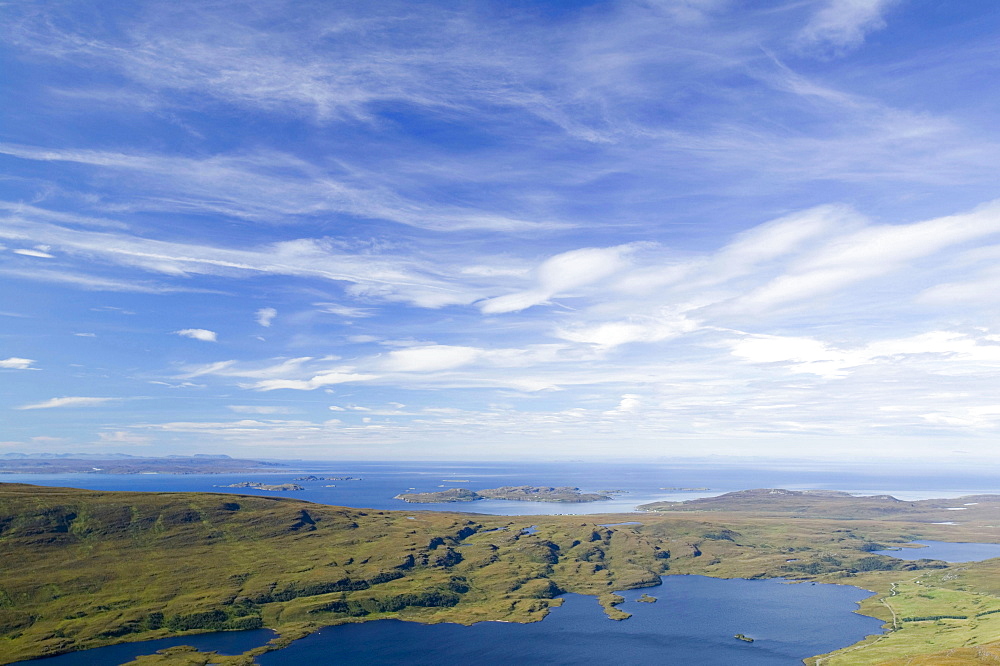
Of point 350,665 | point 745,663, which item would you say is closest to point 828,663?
point 745,663

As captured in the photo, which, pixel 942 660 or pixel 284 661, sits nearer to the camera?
pixel 942 660

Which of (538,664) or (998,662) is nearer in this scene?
(998,662)

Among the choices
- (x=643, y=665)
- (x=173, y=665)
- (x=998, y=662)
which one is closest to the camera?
(x=998, y=662)

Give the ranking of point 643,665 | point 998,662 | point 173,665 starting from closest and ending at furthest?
point 998,662 → point 173,665 → point 643,665

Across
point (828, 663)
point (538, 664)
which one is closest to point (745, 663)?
point (828, 663)

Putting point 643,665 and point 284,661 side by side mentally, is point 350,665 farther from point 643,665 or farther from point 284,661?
point 643,665

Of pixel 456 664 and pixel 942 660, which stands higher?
pixel 942 660

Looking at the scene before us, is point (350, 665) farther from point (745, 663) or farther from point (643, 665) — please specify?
point (745, 663)

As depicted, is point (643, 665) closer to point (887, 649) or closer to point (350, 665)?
point (887, 649)

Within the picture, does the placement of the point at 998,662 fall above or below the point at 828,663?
above
